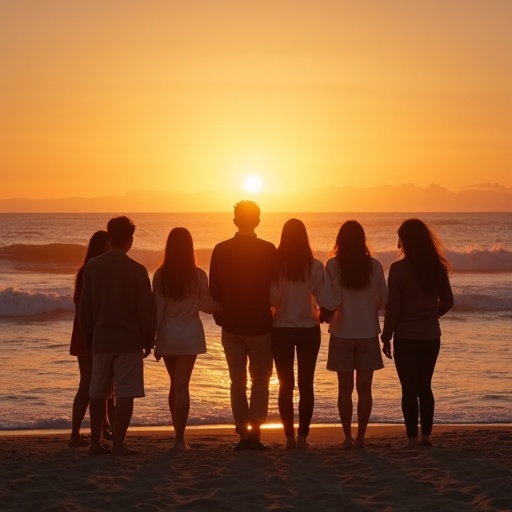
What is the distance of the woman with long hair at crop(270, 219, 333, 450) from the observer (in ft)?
22.8

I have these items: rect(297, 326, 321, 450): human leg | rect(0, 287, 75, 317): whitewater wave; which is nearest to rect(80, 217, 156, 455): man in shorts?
rect(297, 326, 321, 450): human leg

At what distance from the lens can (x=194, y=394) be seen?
10688mm

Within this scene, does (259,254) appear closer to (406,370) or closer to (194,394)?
(406,370)

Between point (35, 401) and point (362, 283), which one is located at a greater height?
point (362, 283)

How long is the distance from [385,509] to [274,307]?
223 centimetres

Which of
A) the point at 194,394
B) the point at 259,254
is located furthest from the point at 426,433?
the point at 194,394

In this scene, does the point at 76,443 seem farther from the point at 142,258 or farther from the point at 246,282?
the point at 142,258

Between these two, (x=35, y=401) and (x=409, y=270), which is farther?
(x=35, y=401)

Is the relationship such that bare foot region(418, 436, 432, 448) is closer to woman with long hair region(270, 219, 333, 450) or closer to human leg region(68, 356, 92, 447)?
woman with long hair region(270, 219, 333, 450)

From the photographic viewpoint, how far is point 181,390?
23.1ft

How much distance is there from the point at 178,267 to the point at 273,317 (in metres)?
0.84

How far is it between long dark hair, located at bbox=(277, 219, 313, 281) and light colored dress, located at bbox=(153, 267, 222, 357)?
23.6 inches

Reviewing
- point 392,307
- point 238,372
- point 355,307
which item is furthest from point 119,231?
point 392,307

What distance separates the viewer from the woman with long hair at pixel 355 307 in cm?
702
